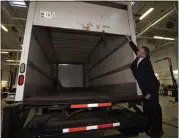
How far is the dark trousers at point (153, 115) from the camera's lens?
227cm

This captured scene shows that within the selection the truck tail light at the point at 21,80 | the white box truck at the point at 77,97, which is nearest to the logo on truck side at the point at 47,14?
the white box truck at the point at 77,97

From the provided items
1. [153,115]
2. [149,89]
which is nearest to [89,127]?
[153,115]

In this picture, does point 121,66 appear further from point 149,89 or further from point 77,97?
point 77,97

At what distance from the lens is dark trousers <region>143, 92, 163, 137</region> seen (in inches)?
89.5

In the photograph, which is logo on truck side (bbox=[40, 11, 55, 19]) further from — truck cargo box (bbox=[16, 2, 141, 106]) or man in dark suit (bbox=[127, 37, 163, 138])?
man in dark suit (bbox=[127, 37, 163, 138])

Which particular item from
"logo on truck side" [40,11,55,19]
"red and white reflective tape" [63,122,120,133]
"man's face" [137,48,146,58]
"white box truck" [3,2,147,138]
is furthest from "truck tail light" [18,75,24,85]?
"man's face" [137,48,146,58]

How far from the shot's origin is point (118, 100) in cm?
224

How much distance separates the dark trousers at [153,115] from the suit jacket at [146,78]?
16 centimetres

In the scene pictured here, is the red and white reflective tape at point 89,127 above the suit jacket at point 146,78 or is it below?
below

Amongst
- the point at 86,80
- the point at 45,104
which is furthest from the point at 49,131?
the point at 86,80

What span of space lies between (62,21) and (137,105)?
7.35ft

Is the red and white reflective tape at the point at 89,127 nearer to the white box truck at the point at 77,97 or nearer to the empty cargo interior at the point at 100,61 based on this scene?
the white box truck at the point at 77,97

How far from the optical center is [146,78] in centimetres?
250

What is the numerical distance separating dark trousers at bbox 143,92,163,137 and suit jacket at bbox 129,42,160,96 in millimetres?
163
